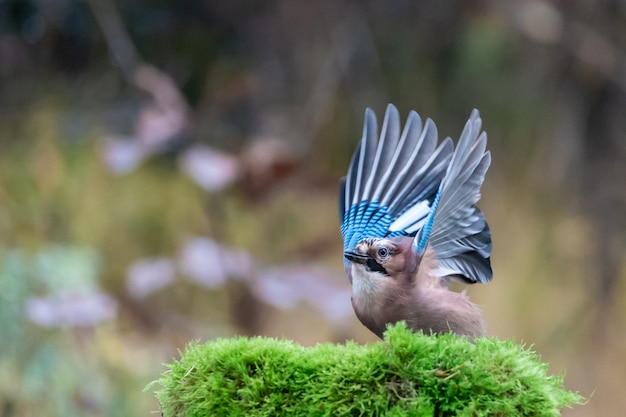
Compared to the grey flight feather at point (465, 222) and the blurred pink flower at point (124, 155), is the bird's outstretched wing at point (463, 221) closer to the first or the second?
the grey flight feather at point (465, 222)

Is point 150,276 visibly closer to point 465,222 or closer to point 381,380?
point 465,222

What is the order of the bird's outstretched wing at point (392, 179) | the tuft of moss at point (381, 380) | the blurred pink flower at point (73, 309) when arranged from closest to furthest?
the tuft of moss at point (381, 380) < the bird's outstretched wing at point (392, 179) < the blurred pink flower at point (73, 309)

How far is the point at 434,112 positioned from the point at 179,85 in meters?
1.66

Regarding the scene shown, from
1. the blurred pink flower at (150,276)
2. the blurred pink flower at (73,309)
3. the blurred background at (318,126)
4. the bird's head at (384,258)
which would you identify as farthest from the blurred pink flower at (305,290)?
the bird's head at (384,258)

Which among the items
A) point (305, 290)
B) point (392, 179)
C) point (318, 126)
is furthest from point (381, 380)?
point (318, 126)

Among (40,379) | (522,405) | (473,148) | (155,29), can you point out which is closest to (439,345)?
(522,405)

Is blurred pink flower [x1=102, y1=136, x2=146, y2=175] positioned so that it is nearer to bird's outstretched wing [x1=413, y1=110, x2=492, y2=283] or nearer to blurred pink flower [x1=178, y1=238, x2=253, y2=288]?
blurred pink flower [x1=178, y1=238, x2=253, y2=288]

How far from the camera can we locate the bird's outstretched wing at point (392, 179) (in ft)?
7.13

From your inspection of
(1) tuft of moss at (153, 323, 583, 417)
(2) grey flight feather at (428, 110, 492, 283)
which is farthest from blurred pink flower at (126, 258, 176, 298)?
(1) tuft of moss at (153, 323, 583, 417)

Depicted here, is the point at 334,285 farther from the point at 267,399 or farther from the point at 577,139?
the point at 577,139

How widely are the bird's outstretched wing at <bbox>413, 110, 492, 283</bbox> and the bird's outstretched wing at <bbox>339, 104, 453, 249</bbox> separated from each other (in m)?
0.08

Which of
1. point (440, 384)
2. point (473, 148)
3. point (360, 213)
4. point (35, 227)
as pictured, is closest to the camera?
point (440, 384)

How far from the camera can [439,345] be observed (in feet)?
5.36

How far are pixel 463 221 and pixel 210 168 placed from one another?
5.36ft
